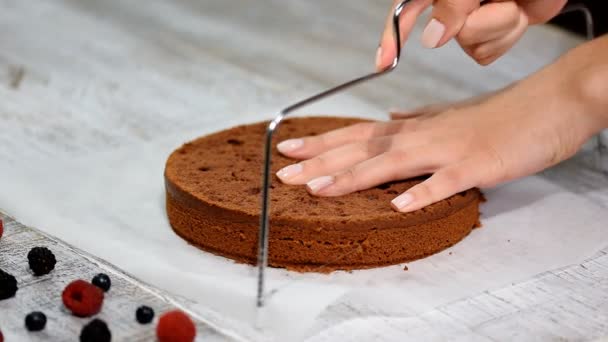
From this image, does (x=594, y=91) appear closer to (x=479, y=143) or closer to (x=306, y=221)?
(x=479, y=143)

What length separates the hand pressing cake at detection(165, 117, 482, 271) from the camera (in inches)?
74.8

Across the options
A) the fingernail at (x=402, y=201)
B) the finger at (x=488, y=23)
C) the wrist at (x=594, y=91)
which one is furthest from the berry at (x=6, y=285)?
the wrist at (x=594, y=91)

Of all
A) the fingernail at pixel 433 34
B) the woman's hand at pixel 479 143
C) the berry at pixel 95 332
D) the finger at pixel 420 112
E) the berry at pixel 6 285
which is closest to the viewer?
the berry at pixel 95 332

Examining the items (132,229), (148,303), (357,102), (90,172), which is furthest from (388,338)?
(357,102)

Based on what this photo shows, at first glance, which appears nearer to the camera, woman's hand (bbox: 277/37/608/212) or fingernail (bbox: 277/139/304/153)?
woman's hand (bbox: 277/37/608/212)

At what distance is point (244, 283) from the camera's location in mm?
1872

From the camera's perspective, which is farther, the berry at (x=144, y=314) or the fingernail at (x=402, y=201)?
the fingernail at (x=402, y=201)

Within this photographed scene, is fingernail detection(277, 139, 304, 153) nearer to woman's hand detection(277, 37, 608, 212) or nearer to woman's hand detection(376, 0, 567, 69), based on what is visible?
woman's hand detection(277, 37, 608, 212)

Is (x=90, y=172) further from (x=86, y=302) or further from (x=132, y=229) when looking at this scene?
(x=86, y=302)

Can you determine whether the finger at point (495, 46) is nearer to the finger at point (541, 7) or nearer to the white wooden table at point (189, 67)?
the finger at point (541, 7)

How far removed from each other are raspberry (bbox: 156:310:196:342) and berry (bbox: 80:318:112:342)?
82 mm

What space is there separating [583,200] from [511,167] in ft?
0.99

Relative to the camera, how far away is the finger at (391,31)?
182 centimetres

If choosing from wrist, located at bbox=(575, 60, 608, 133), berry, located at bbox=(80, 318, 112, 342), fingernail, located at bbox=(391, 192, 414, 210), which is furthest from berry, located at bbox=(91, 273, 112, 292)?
wrist, located at bbox=(575, 60, 608, 133)
